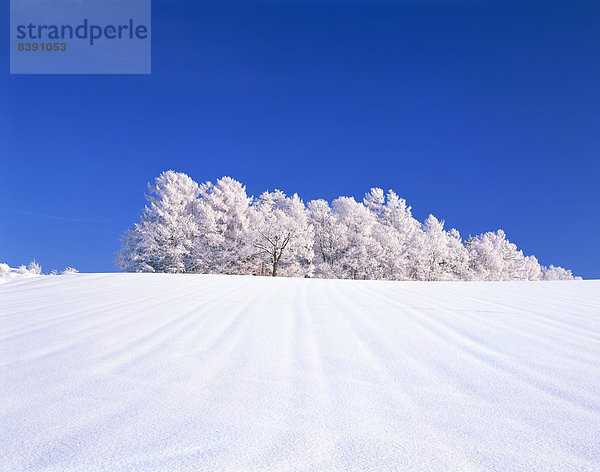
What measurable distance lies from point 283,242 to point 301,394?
1974 centimetres

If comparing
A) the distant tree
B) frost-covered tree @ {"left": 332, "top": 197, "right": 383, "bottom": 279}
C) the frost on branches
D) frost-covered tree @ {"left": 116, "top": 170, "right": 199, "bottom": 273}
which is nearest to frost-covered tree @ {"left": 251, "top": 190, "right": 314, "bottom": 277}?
the frost on branches

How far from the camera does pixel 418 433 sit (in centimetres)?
100

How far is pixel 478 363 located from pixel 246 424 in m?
1.28

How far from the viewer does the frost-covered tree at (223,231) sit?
20953 millimetres

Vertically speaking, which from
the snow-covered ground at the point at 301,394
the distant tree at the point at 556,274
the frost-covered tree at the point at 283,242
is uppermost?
the frost-covered tree at the point at 283,242

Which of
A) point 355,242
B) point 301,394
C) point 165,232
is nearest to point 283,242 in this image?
point 355,242

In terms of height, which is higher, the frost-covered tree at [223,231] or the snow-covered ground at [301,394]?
the frost-covered tree at [223,231]

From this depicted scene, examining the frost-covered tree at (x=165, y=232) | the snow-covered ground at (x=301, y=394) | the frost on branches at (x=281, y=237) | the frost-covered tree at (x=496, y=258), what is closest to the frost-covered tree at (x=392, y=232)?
the frost on branches at (x=281, y=237)

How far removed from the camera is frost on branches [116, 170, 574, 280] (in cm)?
2038

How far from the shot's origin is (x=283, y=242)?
21.0 meters

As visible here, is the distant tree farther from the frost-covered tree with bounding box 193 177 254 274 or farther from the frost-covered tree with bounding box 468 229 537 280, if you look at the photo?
the frost-covered tree with bounding box 193 177 254 274

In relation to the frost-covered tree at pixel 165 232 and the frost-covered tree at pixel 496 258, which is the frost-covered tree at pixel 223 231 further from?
the frost-covered tree at pixel 496 258

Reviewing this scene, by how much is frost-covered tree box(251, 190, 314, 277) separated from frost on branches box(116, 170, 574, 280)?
0.07 m

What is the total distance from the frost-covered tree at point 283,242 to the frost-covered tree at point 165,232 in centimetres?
455
